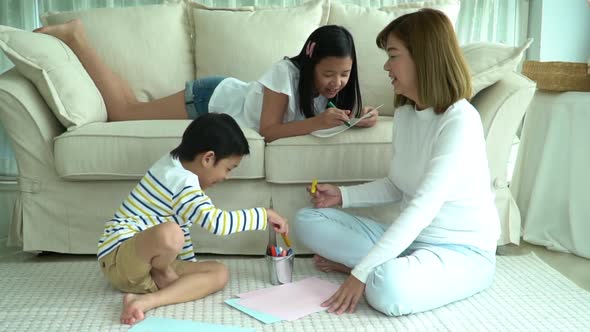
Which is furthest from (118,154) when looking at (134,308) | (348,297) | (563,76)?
(563,76)

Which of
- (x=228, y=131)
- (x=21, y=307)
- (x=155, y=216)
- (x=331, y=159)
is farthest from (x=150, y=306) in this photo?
(x=331, y=159)

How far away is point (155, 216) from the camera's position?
69.2 inches

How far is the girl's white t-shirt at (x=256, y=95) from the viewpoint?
2.16 meters

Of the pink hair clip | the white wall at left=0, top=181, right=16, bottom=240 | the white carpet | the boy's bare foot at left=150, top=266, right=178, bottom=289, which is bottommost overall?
the white wall at left=0, top=181, right=16, bottom=240

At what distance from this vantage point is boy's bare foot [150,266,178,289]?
1.78 meters

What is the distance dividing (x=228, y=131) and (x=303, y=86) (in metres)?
0.49

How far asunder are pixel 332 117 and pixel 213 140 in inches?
18.6

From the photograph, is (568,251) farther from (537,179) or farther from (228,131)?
(228,131)

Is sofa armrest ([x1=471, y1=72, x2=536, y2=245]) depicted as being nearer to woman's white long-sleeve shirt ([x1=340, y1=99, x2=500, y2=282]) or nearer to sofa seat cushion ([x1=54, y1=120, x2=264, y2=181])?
woman's white long-sleeve shirt ([x1=340, y1=99, x2=500, y2=282])

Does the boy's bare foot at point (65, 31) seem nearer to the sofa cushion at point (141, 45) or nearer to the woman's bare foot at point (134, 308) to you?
the sofa cushion at point (141, 45)

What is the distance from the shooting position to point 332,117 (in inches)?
81.0

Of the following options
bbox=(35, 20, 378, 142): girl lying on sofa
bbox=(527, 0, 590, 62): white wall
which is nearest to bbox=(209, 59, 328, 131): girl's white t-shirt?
bbox=(35, 20, 378, 142): girl lying on sofa

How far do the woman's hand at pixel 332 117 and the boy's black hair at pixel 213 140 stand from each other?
388 mm

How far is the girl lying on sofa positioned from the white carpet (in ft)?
1.59
